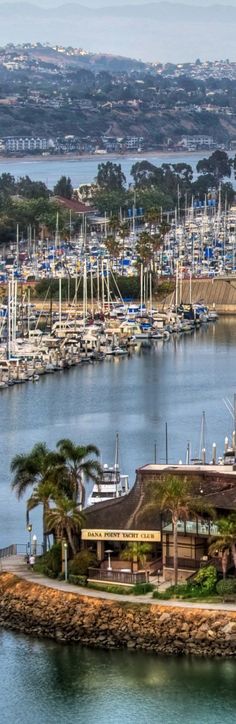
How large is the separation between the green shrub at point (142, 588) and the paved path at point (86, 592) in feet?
0.45

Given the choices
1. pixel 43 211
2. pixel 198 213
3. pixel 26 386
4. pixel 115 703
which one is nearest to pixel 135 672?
pixel 115 703


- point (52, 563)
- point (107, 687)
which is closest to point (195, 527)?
point (52, 563)

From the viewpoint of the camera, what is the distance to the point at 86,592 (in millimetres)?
41781

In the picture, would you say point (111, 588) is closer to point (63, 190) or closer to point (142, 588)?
point (142, 588)

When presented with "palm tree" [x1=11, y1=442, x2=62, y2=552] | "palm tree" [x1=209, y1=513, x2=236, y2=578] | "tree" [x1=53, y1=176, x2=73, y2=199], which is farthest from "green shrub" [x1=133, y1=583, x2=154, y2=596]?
"tree" [x1=53, y1=176, x2=73, y2=199]

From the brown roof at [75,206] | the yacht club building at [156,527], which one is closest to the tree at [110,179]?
the brown roof at [75,206]

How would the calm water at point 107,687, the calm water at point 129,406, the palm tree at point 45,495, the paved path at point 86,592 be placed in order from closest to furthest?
the calm water at point 107,687
the paved path at point 86,592
the palm tree at point 45,495
the calm water at point 129,406

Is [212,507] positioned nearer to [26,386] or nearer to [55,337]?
[26,386]

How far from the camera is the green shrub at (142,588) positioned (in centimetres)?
4156

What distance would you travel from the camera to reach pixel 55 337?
299ft

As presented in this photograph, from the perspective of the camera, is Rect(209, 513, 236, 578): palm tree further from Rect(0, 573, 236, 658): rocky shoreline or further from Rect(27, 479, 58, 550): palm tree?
Rect(27, 479, 58, 550): palm tree

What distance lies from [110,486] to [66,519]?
825 centimetres

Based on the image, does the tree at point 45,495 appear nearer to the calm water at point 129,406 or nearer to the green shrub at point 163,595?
the green shrub at point 163,595

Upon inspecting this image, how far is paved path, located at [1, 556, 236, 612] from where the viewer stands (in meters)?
40.5
